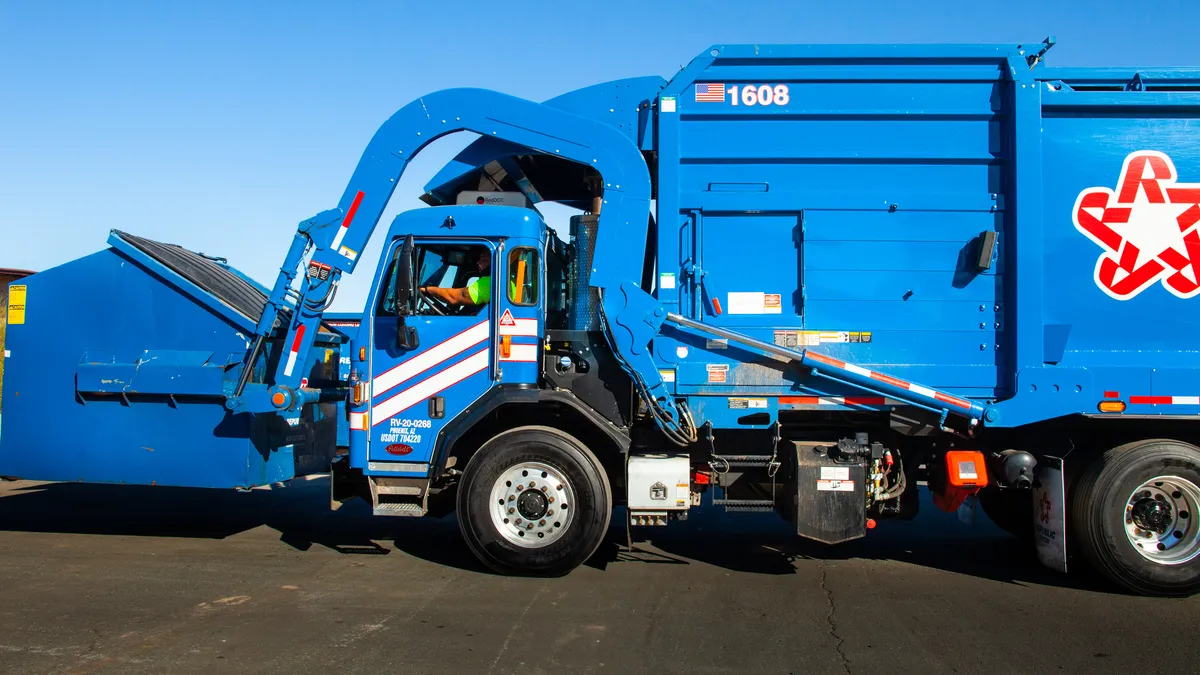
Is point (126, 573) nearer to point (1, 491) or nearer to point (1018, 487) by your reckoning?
point (1, 491)

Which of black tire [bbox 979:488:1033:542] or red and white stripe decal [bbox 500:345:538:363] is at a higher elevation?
red and white stripe decal [bbox 500:345:538:363]

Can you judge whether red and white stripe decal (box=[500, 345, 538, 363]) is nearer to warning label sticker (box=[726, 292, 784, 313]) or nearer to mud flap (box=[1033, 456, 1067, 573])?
warning label sticker (box=[726, 292, 784, 313])

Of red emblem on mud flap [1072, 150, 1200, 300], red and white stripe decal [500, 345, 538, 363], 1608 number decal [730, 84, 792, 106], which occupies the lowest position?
red and white stripe decal [500, 345, 538, 363]

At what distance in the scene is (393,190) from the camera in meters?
6.66

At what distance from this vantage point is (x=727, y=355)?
615cm

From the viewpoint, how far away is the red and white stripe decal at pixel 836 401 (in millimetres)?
6109

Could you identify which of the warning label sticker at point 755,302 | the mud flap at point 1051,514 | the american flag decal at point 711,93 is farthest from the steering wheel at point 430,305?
the mud flap at point 1051,514

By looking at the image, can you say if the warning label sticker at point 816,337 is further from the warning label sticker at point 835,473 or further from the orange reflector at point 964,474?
the orange reflector at point 964,474

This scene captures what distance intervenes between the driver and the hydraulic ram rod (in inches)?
57.0

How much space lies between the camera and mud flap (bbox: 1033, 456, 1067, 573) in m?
5.91

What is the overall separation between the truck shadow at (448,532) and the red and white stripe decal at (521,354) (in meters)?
1.65

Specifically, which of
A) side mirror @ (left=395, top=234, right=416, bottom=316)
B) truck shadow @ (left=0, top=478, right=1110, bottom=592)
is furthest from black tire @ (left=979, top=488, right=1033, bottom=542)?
side mirror @ (left=395, top=234, right=416, bottom=316)

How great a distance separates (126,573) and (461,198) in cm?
378

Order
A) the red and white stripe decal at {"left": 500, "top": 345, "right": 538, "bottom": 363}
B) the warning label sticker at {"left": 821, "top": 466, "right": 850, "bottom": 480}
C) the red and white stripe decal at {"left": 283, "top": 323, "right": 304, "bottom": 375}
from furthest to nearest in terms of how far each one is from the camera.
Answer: the red and white stripe decal at {"left": 283, "top": 323, "right": 304, "bottom": 375}
the red and white stripe decal at {"left": 500, "top": 345, "right": 538, "bottom": 363}
the warning label sticker at {"left": 821, "top": 466, "right": 850, "bottom": 480}
